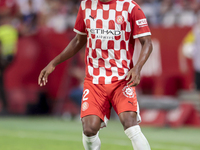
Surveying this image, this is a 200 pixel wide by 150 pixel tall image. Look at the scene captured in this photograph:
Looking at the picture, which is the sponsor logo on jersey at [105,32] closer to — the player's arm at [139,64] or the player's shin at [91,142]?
the player's arm at [139,64]

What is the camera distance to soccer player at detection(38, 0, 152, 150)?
15.7 feet

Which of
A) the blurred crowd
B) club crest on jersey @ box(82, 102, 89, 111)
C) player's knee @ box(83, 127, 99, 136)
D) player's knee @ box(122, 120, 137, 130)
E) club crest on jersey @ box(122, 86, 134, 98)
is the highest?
club crest on jersey @ box(122, 86, 134, 98)

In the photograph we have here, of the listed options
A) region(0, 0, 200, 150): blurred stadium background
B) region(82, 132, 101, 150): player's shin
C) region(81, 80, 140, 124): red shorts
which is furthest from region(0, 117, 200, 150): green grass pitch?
region(81, 80, 140, 124): red shorts

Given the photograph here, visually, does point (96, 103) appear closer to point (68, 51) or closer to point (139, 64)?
point (139, 64)

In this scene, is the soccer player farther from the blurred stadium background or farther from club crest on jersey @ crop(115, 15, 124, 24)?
the blurred stadium background

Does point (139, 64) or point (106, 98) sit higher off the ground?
point (139, 64)

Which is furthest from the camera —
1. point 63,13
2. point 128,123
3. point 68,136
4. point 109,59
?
point 63,13

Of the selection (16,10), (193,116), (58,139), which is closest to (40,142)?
(58,139)

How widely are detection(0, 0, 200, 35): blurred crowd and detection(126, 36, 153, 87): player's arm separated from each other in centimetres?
697

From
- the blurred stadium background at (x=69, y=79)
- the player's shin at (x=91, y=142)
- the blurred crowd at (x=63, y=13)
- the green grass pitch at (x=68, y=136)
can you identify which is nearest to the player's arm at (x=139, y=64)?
the player's shin at (x=91, y=142)

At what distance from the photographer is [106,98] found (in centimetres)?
493

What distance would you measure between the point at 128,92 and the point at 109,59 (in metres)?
0.40

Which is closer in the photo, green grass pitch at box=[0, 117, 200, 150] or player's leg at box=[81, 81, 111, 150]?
player's leg at box=[81, 81, 111, 150]

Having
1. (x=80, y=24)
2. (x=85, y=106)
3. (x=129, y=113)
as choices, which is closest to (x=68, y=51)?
(x=80, y=24)
